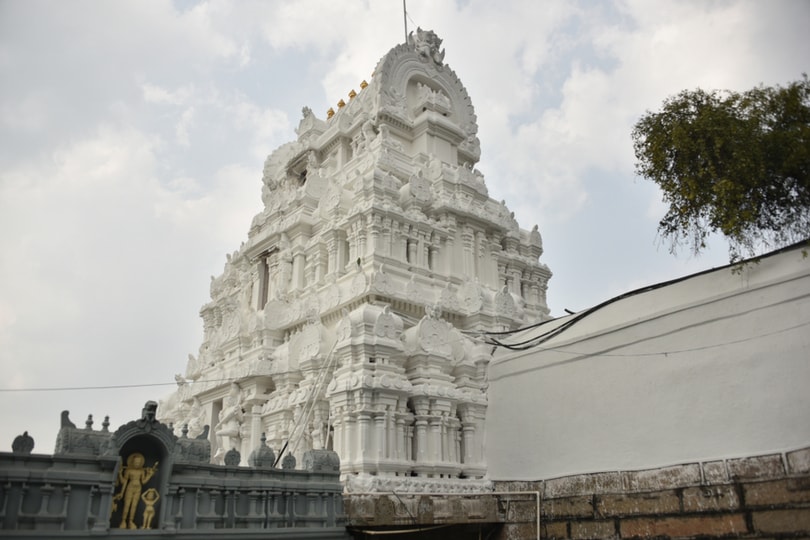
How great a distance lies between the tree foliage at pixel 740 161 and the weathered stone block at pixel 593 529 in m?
5.45

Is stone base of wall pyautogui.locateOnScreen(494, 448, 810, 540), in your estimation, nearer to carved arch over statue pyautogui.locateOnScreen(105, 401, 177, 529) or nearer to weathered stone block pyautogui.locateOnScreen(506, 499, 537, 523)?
weathered stone block pyautogui.locateOnScreen(506, 499, 537, 523)

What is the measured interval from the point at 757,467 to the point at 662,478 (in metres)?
1.73

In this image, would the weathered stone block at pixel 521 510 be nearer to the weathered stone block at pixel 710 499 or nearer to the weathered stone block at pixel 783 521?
the weathered stone block at pixel 710 499

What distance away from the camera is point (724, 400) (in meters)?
11.8

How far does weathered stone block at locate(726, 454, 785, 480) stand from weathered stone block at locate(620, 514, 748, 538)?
2.16 ft

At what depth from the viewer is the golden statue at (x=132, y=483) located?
10062 mm

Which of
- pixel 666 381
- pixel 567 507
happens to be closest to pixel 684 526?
pixel 567 507

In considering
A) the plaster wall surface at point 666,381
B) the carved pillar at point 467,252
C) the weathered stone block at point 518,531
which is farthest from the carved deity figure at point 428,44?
the weathered stone block at point 518,531

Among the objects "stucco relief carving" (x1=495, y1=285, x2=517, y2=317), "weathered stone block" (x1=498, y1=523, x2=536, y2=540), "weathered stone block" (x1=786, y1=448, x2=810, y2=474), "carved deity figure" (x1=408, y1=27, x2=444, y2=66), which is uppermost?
"carved deity figure" (x1=408, y1=27, x2=444, y2=66)

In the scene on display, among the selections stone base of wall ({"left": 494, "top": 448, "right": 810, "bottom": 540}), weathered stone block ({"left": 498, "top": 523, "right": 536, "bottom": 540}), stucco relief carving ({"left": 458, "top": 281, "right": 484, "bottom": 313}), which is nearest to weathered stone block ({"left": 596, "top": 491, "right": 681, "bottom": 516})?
stone base of wall ({"left": 494, "top": 448, "right": 810, "bottom": 540})

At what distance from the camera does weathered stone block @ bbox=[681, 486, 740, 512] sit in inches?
436

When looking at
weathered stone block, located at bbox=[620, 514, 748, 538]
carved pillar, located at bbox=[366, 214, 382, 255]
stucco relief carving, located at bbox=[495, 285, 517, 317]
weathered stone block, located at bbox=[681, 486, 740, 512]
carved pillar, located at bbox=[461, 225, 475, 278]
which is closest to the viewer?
weathered stone block, located at bbox=[620, 514, 748, 538]

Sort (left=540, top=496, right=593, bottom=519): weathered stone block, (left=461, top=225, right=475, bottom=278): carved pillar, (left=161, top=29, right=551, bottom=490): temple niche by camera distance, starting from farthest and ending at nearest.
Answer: (left=461, top=225, right=475, bottom=278): carved pillar < (left=161, top=29, right=551, bottom=490): temple niche < (left=540, top=496, right=593, bottom=519): weathered stone block

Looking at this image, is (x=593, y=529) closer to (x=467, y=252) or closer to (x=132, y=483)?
(x=132, y=483)
